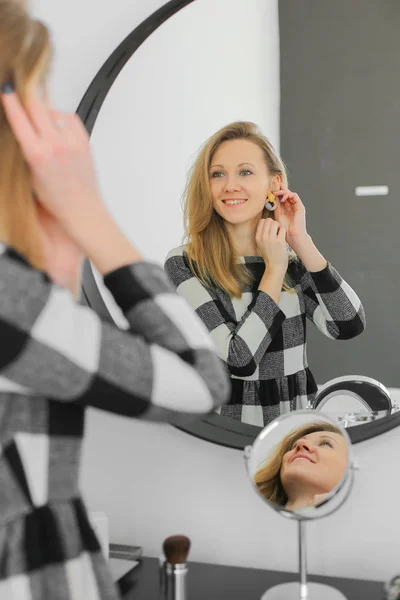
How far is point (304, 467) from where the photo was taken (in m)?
0.90

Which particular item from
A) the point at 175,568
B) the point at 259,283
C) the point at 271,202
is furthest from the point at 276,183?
the point at 175,568

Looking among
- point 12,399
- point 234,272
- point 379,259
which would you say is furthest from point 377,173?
point 12,399

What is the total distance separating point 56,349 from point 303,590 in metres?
0.53

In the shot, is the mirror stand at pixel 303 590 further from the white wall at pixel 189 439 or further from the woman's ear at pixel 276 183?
the woman's ear at pixel 276 183

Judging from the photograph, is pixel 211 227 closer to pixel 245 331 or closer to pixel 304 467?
pixel 245 331

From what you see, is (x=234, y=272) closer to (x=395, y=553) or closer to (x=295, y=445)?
(x=295, y=445)

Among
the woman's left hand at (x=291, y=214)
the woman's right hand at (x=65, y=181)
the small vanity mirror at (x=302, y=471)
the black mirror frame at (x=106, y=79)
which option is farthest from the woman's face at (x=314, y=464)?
the woman's right hand at (x=65, y=181)

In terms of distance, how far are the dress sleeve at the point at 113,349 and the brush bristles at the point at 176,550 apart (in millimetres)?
297

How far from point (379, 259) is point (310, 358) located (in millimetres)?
185

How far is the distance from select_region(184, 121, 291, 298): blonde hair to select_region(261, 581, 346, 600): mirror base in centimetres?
43

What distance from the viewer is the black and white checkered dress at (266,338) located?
1014 millimetres

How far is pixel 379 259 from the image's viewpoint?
974mm

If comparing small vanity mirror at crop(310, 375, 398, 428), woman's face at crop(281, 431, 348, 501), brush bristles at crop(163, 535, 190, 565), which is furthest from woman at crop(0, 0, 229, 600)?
small vanity mirror at crop(310, 375, 398, 428)

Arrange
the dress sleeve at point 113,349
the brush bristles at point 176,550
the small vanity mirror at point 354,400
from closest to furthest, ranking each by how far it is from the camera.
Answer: the dress sleeve at point 113,349 < the brush bristles at point 176,550 < the small vanity mirror at point 354,400
